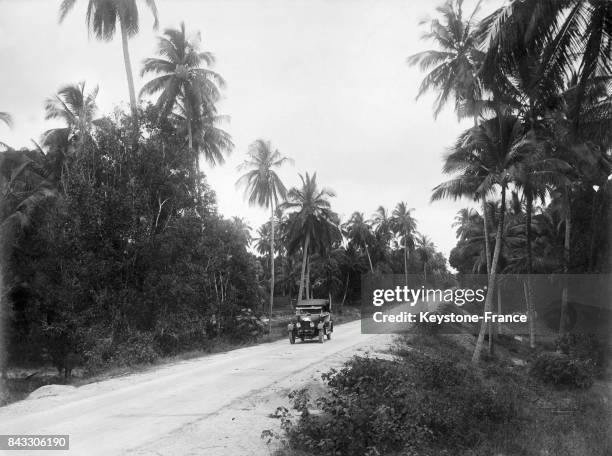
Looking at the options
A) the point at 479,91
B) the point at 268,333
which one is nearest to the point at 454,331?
the point at 268,333

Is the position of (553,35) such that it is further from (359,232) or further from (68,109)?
(359,232)

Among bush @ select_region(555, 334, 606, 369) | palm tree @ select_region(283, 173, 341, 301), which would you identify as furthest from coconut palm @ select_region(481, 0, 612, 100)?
palm tree @ select_region(283, 173, 341, 301)

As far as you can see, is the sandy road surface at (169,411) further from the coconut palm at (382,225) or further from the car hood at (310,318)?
the coconut palm at (382,225)

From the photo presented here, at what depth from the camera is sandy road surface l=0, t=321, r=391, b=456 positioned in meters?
7.41

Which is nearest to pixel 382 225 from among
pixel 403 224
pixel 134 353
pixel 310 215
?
pixel 403 224

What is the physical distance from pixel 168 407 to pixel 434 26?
868 inches

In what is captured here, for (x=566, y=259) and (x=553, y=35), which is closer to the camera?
(x=553, y=35)

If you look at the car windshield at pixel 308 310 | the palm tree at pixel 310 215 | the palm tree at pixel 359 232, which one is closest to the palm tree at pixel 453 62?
the car windshield at pixel 308 310

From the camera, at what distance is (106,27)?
78.8 ft

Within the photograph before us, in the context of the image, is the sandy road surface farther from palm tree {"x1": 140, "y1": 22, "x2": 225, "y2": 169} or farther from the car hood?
palm tree {"x1": 140, "y1": 22, "x2": 225, "y2": 169}

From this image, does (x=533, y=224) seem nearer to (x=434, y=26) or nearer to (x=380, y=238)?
(x=434, y=26)

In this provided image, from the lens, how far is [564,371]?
69.3ft

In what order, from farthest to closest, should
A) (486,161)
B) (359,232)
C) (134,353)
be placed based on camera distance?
(359,232) → (486,161) → (134,353)

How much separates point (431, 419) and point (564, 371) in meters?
14.2
